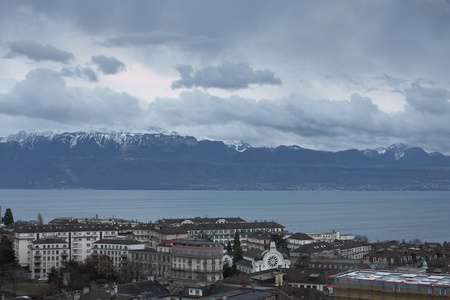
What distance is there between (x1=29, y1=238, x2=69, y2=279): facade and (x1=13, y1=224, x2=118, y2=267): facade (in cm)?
217

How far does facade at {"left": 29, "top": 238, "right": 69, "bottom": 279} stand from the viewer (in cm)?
8675

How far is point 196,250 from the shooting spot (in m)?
73.4

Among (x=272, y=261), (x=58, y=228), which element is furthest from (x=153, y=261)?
(x=58, y=228)

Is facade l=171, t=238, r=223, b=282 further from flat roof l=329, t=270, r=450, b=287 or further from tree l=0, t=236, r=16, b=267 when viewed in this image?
flat roof l=329, t=270, r=450, b=287

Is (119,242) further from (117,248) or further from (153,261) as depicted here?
(153,261)

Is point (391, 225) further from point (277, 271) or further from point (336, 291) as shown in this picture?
point (336, 291)

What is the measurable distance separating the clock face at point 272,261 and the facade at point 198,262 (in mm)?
7348

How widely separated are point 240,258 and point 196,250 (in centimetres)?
1552

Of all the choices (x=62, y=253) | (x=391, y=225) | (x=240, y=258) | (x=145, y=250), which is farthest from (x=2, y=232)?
(x=391, y=225)

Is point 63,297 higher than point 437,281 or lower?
lower

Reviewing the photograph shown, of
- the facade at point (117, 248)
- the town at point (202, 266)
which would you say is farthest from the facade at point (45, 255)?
the facade at point (117, 248)

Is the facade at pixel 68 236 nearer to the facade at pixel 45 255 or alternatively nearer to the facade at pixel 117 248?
the facade at pixel 45 255

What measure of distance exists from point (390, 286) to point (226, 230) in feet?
270

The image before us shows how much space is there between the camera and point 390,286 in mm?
36031
